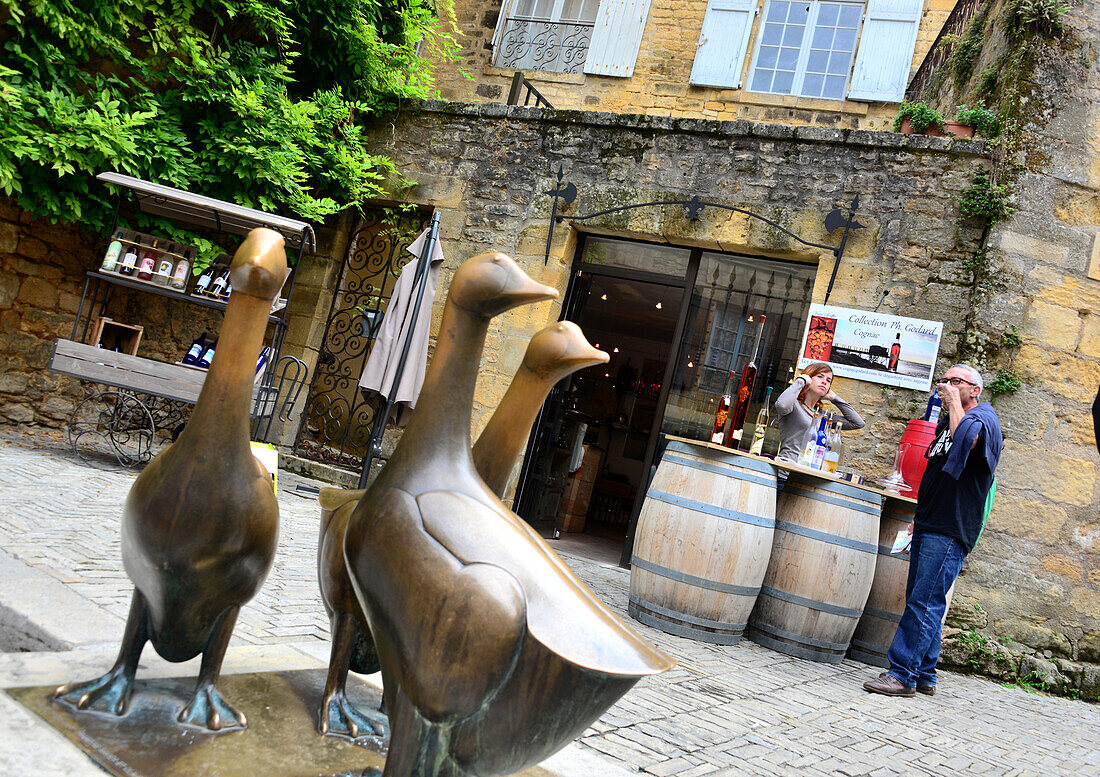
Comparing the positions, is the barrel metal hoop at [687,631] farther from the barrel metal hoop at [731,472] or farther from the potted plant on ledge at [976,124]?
the potted plant on ledge at [976,124]

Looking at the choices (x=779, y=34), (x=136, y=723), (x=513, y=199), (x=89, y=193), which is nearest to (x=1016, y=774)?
(x=136, y=723)

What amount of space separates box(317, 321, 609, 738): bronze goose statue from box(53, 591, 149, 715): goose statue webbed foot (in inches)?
12.4

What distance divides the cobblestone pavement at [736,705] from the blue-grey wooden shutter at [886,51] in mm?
7304

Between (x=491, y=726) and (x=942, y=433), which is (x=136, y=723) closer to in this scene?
(x=491, y=726)

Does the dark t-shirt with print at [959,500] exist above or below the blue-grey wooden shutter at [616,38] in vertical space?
below

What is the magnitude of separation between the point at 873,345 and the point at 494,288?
5.35 m

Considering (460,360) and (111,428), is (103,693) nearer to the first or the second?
(460,360)

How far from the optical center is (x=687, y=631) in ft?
14.4

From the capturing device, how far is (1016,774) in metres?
3.12

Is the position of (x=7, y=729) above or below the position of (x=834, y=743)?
above

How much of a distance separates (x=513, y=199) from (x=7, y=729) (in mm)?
6457

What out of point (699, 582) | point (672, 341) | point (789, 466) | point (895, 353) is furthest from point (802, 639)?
point (672, 341)

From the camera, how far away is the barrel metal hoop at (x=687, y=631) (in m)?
4.38

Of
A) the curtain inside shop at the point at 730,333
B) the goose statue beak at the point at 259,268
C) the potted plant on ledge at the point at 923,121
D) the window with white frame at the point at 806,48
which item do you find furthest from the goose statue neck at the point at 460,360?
the window with white frame at the point at 806,48
